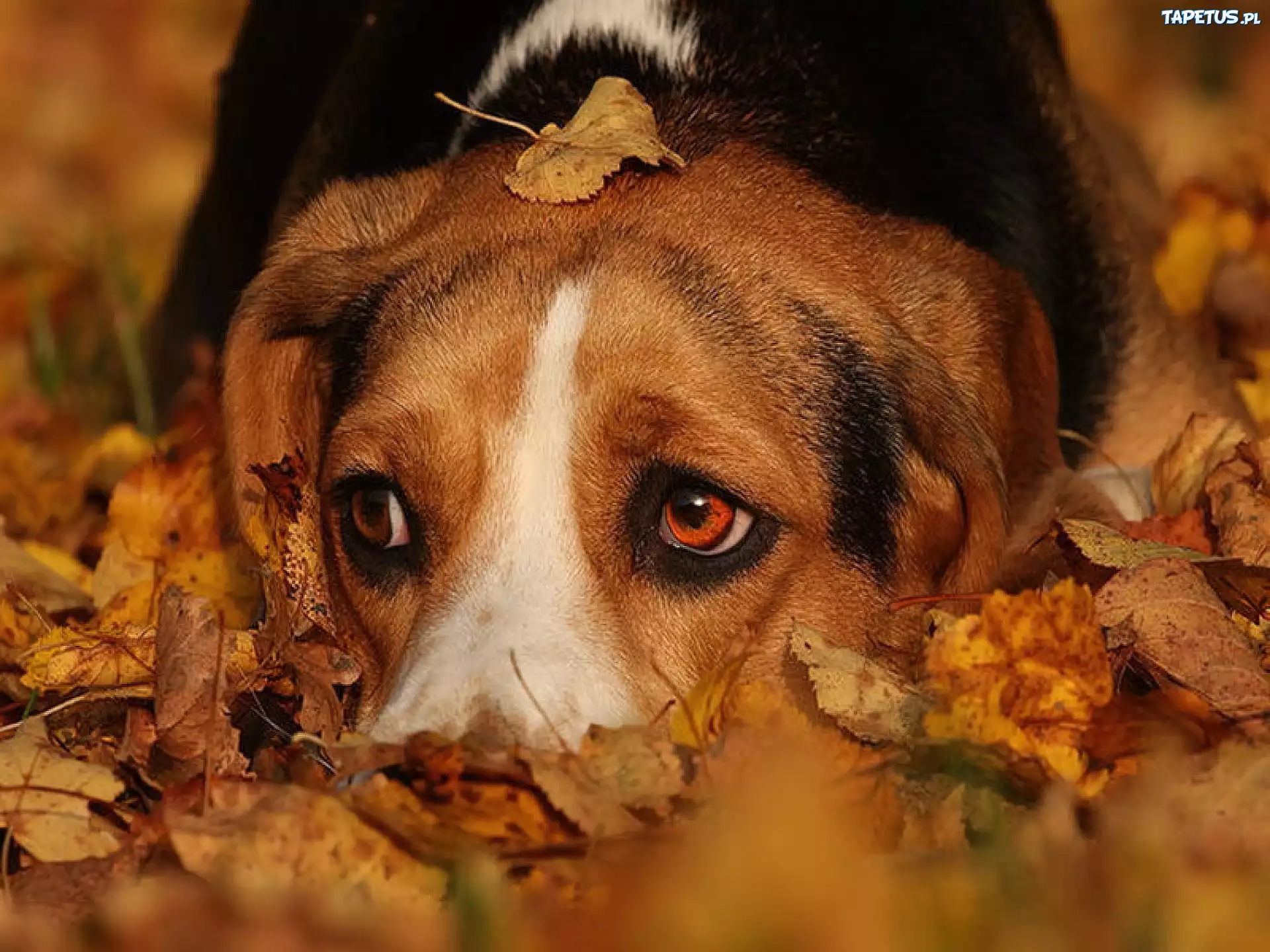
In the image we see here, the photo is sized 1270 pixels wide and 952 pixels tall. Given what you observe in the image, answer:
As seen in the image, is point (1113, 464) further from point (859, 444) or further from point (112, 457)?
point (112, 457)

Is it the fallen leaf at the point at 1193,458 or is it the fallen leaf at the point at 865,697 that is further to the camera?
the fallen leaf at the point at 1193,458

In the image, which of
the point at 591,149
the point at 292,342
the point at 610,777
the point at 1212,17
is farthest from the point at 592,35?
the point at 1212,17

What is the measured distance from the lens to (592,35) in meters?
3.85

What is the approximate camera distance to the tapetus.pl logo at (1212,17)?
20.9 ft

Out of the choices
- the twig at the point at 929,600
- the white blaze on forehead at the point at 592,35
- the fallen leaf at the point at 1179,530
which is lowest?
the twig at the point at 929,600

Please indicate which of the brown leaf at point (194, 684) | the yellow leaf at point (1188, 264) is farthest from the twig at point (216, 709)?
the yellow leaf at point (1188, 264)

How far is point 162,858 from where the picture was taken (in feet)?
8.11

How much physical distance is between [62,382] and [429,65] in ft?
6.57

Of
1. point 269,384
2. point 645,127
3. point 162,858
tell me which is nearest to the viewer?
point 162,858

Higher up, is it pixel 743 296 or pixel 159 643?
pixel 743 296

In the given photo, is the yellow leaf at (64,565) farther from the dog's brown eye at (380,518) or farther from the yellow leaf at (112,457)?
the dog's brown eye at (380,518)

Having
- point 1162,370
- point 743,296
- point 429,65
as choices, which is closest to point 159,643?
point 743,296

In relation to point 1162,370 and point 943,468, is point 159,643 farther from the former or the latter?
point 1162,370

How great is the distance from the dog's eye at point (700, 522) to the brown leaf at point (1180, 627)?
61 cm
